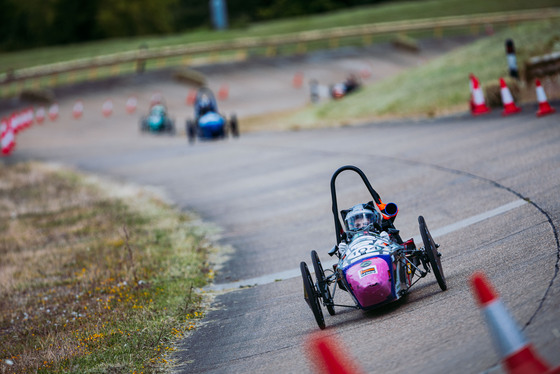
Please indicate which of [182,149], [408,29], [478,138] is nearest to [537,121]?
[478,138]

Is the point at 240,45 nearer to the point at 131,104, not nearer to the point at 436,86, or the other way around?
the point at 131,104

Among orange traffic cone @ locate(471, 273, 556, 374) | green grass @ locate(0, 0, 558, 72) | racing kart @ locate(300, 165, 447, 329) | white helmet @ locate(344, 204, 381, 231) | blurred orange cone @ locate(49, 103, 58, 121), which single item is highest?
orange traffic cone @ locate(471, 273, 556, 374)

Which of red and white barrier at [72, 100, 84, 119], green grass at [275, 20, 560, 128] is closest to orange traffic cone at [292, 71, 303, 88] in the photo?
green grass at [275, 20, 560, 128]

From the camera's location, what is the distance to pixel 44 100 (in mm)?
46344

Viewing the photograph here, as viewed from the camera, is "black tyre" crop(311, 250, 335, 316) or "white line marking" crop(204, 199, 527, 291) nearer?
"black tyre" crop(311, 250, 335, 316)

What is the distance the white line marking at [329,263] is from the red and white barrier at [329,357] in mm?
3020

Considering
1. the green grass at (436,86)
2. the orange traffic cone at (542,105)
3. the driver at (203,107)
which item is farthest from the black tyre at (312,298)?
the driver at (203,107)

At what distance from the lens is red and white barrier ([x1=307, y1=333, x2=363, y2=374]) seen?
15.1 ft

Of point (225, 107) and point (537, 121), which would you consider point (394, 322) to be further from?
point (225, 107)

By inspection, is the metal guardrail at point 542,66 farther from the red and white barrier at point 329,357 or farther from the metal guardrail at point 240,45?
the metal guardrail at point 240,45

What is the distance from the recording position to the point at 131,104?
147 feet

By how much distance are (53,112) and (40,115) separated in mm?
717

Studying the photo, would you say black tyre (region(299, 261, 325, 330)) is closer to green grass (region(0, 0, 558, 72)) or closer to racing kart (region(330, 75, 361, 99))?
racing kart (region(330, 75, 361, 99))

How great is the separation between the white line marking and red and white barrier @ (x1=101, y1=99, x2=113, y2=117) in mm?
33274
